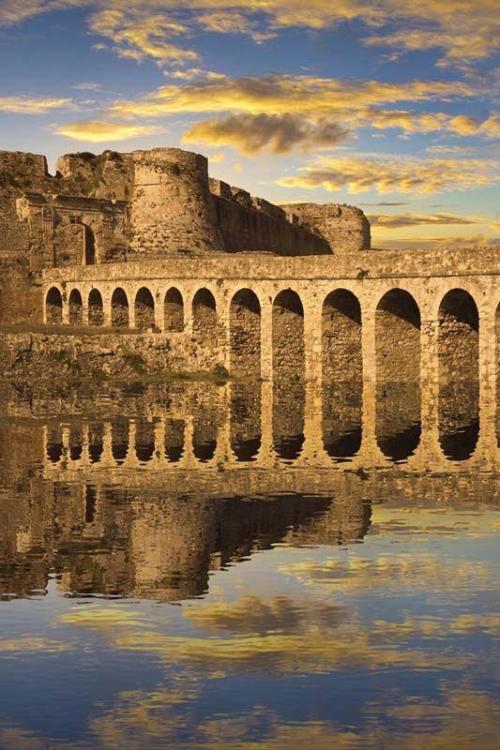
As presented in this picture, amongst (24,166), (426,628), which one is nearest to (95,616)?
(426,628)

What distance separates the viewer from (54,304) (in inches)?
2378

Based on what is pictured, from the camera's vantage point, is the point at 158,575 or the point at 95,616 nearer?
the point at 95,616

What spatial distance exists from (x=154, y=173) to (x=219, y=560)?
53080 mm

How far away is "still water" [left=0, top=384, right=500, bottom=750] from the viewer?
742cm

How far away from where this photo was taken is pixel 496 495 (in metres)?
16.8

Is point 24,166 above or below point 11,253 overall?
above

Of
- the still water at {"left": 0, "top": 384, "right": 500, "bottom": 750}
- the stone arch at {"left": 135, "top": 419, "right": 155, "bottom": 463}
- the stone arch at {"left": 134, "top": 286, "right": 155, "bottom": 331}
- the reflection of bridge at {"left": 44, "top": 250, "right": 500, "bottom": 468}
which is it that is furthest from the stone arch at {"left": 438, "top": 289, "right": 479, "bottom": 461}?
the stone arch at {"left": 134, "top": 286, "right": 155, "bottom": 331}

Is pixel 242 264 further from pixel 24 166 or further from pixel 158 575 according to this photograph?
pixel 158 575

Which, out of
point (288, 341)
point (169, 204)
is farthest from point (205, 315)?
point (169, 204)

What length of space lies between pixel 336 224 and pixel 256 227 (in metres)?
14.1

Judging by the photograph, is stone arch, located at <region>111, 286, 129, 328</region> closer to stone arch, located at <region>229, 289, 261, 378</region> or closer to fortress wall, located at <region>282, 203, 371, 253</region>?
stone arch, located at <region>229, 289, 261, 378</region>

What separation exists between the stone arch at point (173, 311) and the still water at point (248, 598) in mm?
27838

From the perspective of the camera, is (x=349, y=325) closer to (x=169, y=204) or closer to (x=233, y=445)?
(x=233, y=445)

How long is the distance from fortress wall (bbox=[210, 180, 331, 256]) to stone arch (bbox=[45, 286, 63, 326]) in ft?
43.5
